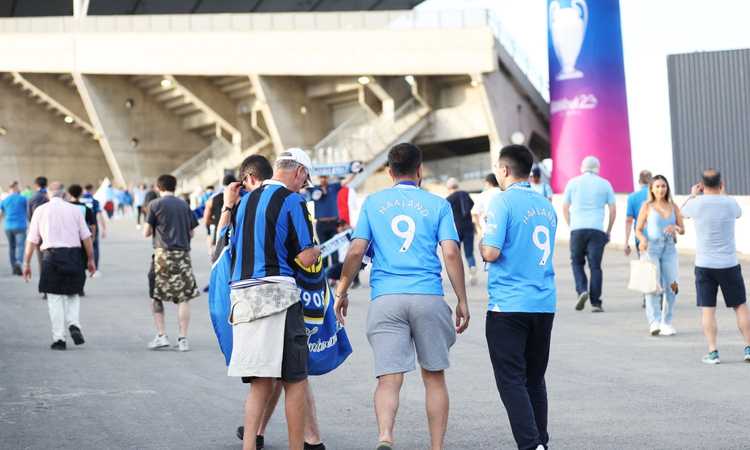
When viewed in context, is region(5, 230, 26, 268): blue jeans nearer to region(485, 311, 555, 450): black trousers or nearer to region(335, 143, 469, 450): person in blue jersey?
region(335, 143, 469, 450): person in blue jersey

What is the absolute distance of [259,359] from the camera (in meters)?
6.04

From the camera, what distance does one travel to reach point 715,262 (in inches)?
392

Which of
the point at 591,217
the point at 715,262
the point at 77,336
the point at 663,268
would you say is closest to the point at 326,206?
the point at 591,217

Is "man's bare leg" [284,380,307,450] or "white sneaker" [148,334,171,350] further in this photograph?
"white sneaker" [148,334,171,350]

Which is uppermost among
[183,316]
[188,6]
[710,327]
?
[188,6]

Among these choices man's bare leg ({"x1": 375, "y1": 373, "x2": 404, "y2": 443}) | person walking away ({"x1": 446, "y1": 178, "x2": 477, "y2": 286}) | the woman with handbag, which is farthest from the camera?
person walking away ({"x1": 446, "y1": 178, "x2": 477, "y2": 286})

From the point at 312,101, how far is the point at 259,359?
4496cm

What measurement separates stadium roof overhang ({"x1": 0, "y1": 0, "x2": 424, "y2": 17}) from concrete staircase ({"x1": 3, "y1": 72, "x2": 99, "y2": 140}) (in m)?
5.43

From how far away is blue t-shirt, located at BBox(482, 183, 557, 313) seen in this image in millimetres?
6266

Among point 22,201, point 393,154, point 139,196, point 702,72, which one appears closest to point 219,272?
point 393,154

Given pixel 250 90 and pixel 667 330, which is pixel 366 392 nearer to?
pixel 667 330

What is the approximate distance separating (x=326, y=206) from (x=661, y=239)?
6828mm

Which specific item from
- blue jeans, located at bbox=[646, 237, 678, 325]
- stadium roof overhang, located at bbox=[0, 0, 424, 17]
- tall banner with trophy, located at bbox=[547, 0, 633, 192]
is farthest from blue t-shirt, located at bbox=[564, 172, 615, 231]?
stadium roof overhang, located at bbox=[0, 0, 424, 17]

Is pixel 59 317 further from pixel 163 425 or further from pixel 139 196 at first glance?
pixel 139 196
